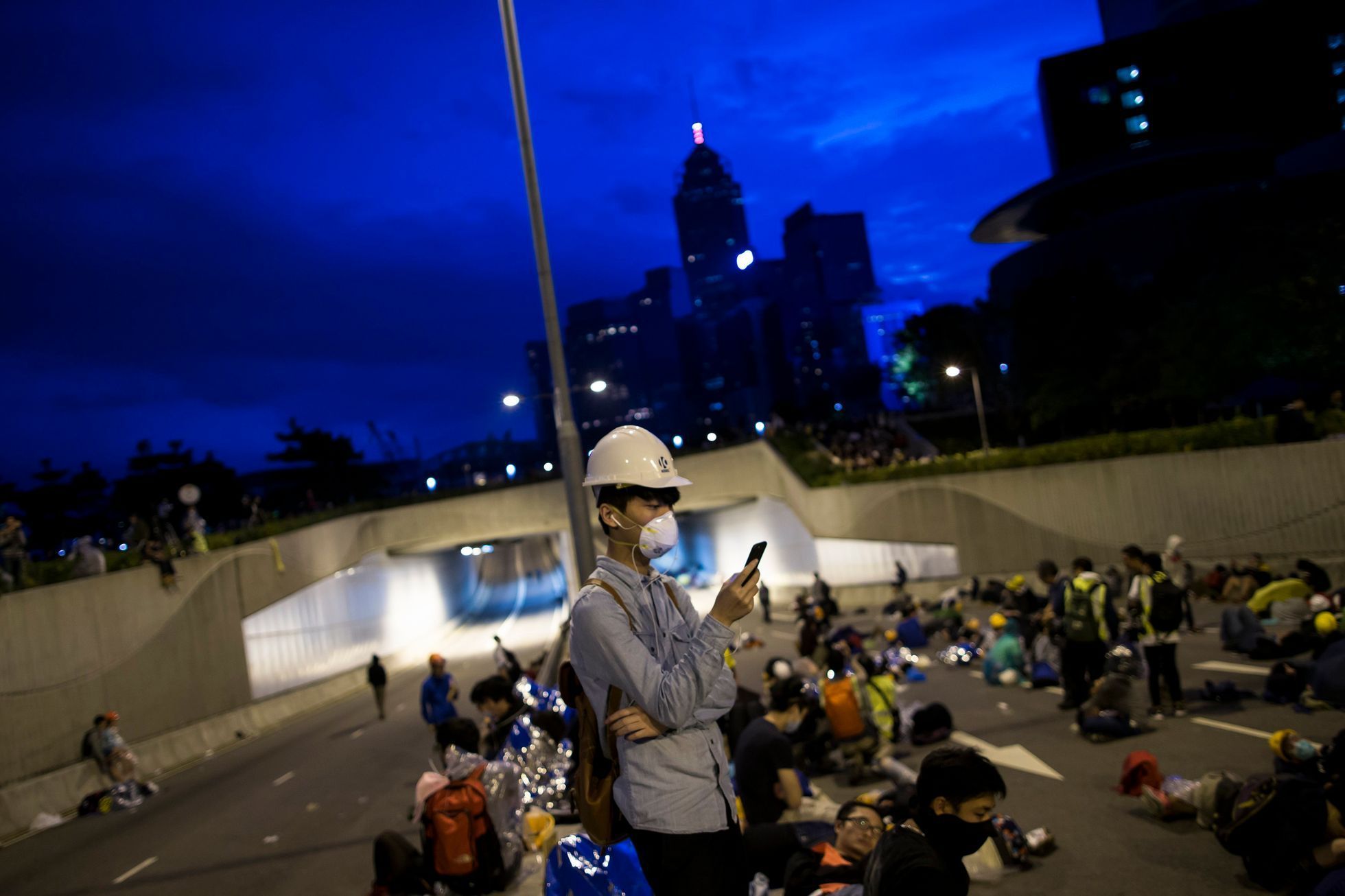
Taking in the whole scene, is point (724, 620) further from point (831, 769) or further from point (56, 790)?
point (56, 790)

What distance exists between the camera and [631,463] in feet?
9.68

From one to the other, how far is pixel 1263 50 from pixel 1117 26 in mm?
38105

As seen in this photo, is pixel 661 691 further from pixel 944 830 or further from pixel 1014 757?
pixel 1014 757

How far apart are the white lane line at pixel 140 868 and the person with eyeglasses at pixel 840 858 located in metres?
8.76

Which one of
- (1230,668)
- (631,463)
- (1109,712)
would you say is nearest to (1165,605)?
(1109,712)

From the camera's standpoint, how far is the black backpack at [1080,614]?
9414 mm

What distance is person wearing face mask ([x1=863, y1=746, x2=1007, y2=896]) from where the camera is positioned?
3.24 m

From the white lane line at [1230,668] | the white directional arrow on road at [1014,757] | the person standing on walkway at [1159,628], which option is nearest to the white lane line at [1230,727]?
the person standing on walkway at [1159,628]

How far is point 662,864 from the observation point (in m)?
2.68

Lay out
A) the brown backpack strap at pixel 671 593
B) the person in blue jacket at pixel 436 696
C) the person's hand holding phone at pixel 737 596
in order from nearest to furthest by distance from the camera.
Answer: the person's hand holding phone at pixel 737 596 < the brown backpack strap at pixel 671 593 < the person in blue jacket at pixel 436 696

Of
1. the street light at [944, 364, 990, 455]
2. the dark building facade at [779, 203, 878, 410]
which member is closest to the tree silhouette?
the street light at [944, 364, 990, 455]

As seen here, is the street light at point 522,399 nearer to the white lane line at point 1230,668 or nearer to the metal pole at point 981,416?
the white lane line at point 1230,668

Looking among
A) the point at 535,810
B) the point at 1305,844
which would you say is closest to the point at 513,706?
the point at 535,810

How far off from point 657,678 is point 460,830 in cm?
463
